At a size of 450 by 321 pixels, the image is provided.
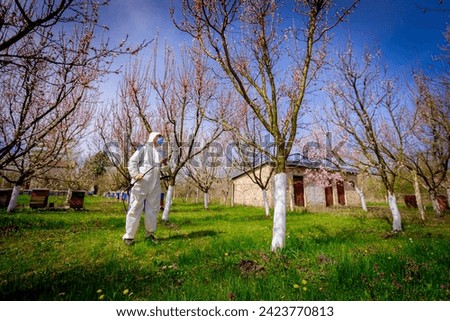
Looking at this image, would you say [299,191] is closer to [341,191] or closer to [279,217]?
[341,191]

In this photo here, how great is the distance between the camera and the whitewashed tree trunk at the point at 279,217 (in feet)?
15.7

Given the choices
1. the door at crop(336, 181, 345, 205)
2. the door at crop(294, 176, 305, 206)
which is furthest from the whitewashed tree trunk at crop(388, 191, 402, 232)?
the door at crop(336, 181, 345, 205)

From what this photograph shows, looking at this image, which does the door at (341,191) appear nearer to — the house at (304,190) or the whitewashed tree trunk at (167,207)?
the house at (304,190)

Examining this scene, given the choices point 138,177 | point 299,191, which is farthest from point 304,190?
point 138,177

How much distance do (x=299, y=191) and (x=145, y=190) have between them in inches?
846

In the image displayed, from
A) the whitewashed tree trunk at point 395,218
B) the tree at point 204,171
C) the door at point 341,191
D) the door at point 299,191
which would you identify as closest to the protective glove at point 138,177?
the whitewashed tree trunk at point 395,218

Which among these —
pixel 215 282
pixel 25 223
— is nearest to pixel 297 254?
pixel 215 282

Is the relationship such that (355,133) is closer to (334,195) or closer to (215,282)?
(215,282)

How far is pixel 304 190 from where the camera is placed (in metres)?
24.8

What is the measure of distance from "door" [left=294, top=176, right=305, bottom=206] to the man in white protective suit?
2038cm

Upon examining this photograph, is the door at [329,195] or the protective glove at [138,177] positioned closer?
the protective glove at [138,177]

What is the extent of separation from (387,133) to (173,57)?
1493cm

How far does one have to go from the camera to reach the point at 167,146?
11.8 m

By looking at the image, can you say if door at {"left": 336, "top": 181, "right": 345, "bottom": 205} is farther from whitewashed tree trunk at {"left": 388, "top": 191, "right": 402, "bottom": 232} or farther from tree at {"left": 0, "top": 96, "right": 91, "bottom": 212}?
tree at {"left": 0, "top": 96, "right": 91, "bottom": 212}
